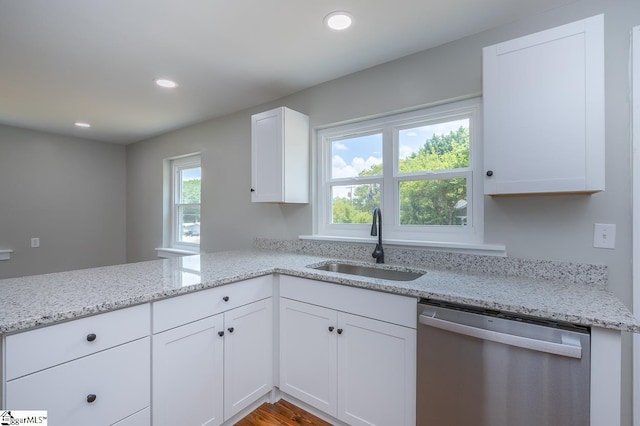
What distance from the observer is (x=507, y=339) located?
113 centimetres

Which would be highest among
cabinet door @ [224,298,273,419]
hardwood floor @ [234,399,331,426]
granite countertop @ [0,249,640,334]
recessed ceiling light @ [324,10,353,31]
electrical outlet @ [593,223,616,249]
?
recessed ceiling light @ [324,10,353,31]

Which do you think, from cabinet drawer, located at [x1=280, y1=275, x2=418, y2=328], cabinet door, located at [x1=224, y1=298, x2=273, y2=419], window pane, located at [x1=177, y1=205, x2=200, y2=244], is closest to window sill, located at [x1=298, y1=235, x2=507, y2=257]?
cabinet drawer, located at [x1=280, y1=275, x2=418, y2=328]

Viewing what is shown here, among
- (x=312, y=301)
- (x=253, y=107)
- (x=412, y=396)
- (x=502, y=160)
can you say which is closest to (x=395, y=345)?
(x=412, y=396)

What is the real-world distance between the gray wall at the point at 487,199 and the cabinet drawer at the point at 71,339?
154 centimetres

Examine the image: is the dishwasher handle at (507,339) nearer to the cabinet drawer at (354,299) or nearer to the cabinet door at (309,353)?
the cabinet drawer at (354,299)

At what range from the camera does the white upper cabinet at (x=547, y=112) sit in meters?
1.29

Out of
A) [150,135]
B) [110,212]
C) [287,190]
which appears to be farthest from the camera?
[110,212]

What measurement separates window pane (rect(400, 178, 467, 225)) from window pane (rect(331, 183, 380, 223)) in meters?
0.24

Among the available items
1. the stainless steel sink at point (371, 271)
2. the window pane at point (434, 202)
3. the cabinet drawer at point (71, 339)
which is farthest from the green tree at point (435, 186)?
the cabinet drawer at point (71, 339)

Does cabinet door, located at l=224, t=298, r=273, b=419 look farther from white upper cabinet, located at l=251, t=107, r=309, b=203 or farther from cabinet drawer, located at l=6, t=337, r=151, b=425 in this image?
white upper cabinet, located at l=251, t=107, r=309, b=203

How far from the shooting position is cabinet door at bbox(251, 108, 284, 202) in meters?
2.36

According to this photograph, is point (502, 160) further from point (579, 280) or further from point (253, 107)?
point (253, 107)

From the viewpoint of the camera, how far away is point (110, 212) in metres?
4.44

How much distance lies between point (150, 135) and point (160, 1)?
9.71ft
